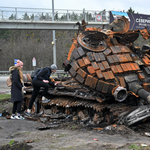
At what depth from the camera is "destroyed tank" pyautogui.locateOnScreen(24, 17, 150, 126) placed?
619 cm

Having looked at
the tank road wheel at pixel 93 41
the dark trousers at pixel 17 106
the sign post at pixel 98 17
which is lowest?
the dark trousers at pixel 17 106

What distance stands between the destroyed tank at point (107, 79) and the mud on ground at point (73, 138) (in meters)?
0.45

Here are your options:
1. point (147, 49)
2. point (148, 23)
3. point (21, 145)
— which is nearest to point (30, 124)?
point (21, 145)

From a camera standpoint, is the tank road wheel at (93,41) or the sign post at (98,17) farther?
the sign post at (98,17)

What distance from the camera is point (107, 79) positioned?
21.0 ft

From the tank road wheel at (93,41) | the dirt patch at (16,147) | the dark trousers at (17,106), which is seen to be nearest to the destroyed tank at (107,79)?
the tank road wheel at (93,41)

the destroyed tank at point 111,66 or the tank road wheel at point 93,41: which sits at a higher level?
the tank road wheel at point 93,41

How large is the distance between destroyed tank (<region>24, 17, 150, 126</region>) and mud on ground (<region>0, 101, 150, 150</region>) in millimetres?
450

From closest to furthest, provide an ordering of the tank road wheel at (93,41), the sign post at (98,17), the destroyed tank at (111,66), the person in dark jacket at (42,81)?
1. the destroyed tank at (111,66)
2. the tank road wheel at (93,41)
3. the person in dark jacket at (42,81)
4. the sign post at (98,17)

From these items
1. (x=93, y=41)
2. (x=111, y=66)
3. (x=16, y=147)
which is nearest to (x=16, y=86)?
(x=93, y=41)

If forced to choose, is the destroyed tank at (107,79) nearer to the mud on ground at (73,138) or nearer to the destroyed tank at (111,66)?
the destroyed tank at (111,66)

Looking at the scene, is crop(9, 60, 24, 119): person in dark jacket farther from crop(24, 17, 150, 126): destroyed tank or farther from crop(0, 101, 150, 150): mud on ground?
crop(24, 17, 150, 126): destroyed tank

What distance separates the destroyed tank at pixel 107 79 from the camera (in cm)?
619

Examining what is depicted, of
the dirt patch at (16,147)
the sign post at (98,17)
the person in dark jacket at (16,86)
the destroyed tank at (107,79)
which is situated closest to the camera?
the dirt patch at (16,147)
